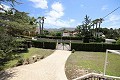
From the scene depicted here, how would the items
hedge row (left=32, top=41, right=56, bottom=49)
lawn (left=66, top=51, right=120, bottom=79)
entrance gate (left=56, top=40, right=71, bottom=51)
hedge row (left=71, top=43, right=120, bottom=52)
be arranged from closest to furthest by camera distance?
lawn (left=66, top=51, right=120, bottom=79)
hedge row (left=71, top=43, right=120, bottom=52)
hedge row (left=32, top=41, right=56, bottom=49)
entrance gate (left=56, top=40, right=71, bottom=51)

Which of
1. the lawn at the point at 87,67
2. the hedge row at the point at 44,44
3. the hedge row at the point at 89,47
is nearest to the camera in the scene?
the lawn at the point at 87,67

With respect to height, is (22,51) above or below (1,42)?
below

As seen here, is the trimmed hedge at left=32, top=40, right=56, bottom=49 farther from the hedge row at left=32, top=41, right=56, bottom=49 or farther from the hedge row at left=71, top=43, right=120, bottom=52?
the hedge row at left=71, top=43, right=120, bottom=52

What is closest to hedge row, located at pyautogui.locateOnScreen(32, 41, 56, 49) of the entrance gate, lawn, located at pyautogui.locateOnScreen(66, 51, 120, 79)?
the entrance gate

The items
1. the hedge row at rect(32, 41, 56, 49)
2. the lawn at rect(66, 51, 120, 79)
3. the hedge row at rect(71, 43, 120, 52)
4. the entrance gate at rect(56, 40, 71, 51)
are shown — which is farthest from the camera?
the entrance gate at rect(56, 40, 71, 51)

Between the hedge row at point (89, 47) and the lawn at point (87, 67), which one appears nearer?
the lawn at point (87, 67)

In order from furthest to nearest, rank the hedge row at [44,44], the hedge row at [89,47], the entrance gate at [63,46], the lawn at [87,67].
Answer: the entrance gate at [63,46] < the hedge row at [44,44] < the hedge row at [89,47] < the lawn at [87,67]

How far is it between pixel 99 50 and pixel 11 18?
874 inches

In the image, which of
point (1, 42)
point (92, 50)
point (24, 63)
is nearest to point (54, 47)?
point (92, 50)

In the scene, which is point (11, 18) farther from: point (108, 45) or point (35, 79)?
point (108, 45)

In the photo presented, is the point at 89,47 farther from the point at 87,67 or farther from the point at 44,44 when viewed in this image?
the point at 87,67

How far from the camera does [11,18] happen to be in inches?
669

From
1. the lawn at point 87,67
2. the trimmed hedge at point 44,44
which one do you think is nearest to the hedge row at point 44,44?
the trimmed hedge at point 44,44

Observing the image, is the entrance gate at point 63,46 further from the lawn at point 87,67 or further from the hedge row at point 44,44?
the lawn at point 87,67
